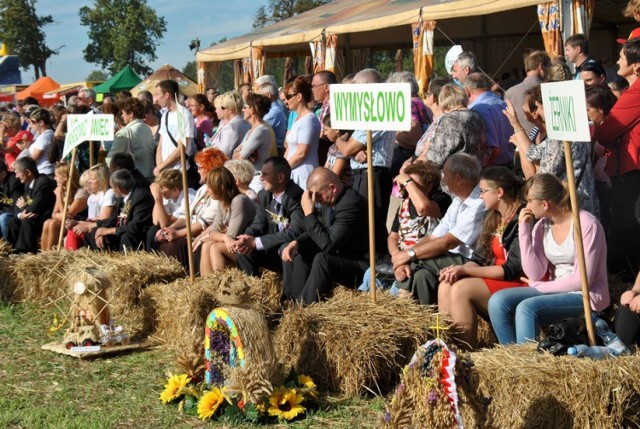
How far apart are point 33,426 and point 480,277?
281cm

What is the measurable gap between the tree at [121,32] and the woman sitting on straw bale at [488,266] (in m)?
68.5

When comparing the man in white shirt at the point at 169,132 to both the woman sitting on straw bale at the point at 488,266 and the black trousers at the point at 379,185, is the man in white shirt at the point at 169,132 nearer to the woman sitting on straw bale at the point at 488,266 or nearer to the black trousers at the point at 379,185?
the black trousers at the point at 379,185

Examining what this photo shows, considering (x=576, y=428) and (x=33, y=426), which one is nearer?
(x=576, y=428)

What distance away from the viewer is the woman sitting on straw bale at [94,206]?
32.7ft

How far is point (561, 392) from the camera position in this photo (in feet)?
14.6

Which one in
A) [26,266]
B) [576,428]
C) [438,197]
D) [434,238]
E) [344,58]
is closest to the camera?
[576,428]

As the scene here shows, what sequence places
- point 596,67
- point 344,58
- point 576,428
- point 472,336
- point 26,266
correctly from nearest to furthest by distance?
1. point 576,428
2. point 472,336
3. point 596,67
4. point 26,266
5. point 344,58

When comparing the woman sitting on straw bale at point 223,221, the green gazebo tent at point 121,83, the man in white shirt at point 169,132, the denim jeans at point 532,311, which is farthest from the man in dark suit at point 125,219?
the green gazebo tent at point 121,83

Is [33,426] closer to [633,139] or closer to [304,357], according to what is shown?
[304,357]

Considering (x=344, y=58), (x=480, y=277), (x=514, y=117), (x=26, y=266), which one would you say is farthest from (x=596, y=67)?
(x=344, y=58)

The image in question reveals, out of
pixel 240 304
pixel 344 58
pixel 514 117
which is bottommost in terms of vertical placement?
pixel 240 304

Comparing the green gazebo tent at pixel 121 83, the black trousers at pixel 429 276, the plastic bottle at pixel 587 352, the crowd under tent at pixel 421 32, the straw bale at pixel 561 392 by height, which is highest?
the green gazebo tent at pixel 121 83

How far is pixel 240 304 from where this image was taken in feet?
19.8

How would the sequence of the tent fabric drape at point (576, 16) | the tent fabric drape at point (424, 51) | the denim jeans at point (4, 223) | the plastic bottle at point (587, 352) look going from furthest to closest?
1. the tent fabric drape at point (424, 51)
2. the tent fabric drape at point (576, 16)
3. the denim jeans at point (4, 223)
4. the plastic bottle at point (587, 352)
